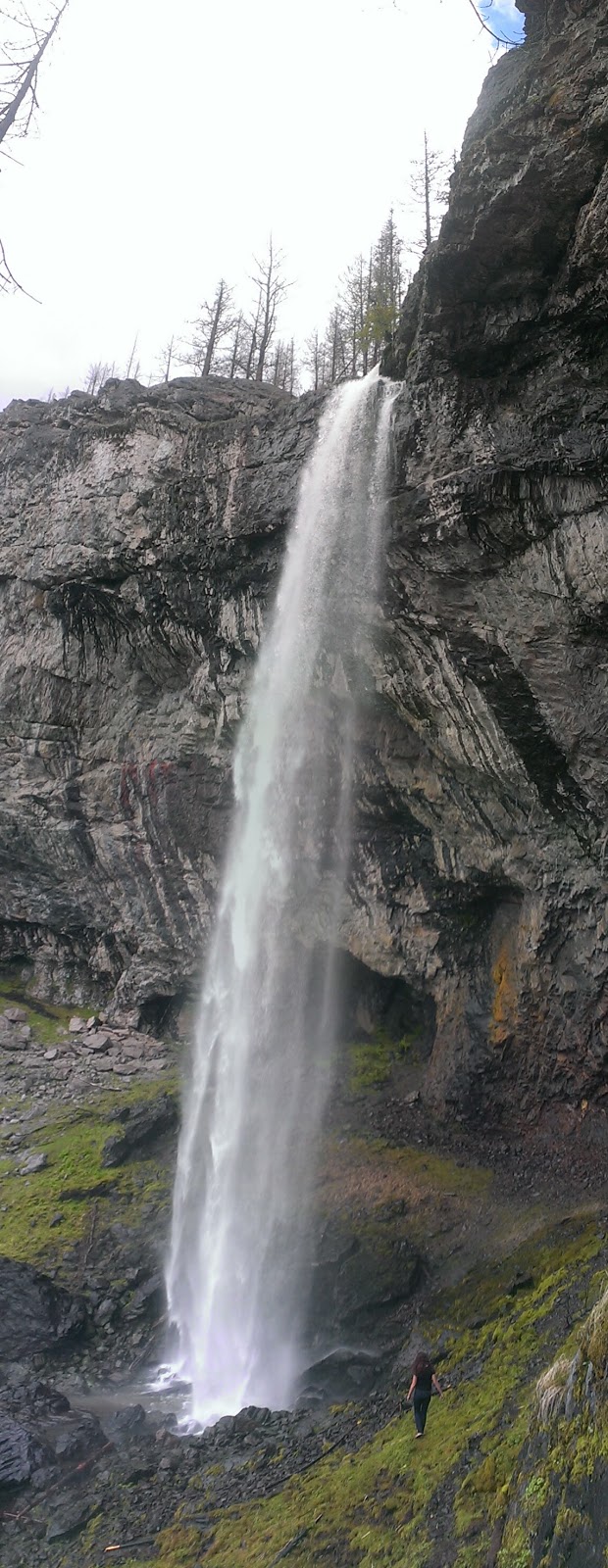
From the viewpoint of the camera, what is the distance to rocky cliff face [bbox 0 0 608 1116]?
35.9ft

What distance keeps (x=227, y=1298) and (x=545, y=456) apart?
1320cm

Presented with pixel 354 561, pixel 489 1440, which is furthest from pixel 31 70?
pixel 489 1440

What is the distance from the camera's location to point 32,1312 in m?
13.0

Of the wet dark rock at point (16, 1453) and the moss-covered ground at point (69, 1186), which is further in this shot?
the moss-covered ground at point (69, 1186)

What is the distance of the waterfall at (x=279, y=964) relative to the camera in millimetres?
13164

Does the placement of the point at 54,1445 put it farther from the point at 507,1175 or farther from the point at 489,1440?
the point at 507,1175

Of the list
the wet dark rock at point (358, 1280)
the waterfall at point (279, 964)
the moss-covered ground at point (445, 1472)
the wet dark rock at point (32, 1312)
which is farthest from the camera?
the waterfall at point (279, 964)

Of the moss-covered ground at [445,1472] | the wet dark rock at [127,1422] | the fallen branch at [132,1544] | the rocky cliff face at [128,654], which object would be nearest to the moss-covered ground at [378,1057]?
the rocky cliff face at [128,654]

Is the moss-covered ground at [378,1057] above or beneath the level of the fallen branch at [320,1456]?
above

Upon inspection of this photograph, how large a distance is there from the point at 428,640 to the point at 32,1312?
11927mm

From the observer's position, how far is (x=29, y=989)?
22.9 meters

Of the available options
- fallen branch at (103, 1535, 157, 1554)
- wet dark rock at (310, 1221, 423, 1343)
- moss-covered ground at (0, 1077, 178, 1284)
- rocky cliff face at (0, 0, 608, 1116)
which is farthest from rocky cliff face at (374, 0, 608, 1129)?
fallen branch at (103, 1535, 157, 1554)

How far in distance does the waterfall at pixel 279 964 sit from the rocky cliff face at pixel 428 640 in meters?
0.68

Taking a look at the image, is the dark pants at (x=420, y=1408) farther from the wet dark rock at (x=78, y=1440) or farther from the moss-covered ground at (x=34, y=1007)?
the moss-covered ground at (x=34, y=1007)
